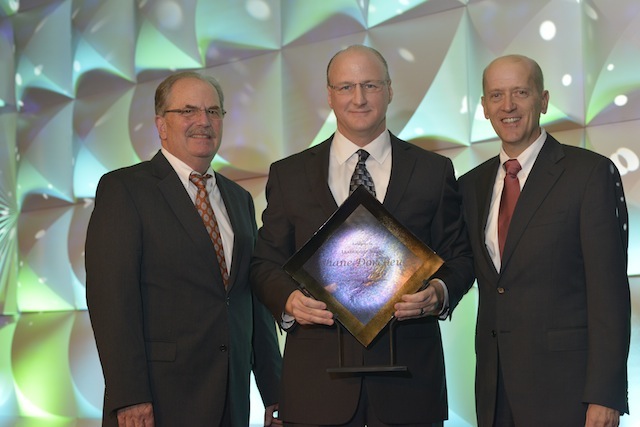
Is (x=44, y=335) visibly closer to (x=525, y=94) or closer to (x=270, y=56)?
(x=270, y=56)

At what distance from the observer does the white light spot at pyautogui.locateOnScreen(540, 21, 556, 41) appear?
4.30 metres

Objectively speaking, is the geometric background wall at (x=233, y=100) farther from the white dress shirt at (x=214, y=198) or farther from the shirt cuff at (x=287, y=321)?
the shirt cuff at (x=287, y=321)

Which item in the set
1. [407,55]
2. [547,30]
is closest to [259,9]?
[407,55]

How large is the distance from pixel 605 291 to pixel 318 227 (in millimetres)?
1020

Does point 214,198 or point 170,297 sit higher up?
point 214,198

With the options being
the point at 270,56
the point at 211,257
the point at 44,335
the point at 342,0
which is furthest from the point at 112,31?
the point at 211,257

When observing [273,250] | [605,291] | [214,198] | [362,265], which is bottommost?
[605,291]

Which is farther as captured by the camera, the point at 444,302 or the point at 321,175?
the point at 321,175

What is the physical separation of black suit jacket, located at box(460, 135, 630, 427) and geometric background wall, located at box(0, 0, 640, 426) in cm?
142

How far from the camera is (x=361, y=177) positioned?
2926 millimetres

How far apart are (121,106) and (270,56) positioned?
4.44 feet

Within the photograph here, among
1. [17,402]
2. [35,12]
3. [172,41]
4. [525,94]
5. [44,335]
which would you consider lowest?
[17,402]

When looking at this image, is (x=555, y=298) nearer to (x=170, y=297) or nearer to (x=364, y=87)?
(x=364, y=87)

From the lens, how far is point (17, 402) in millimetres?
6266
